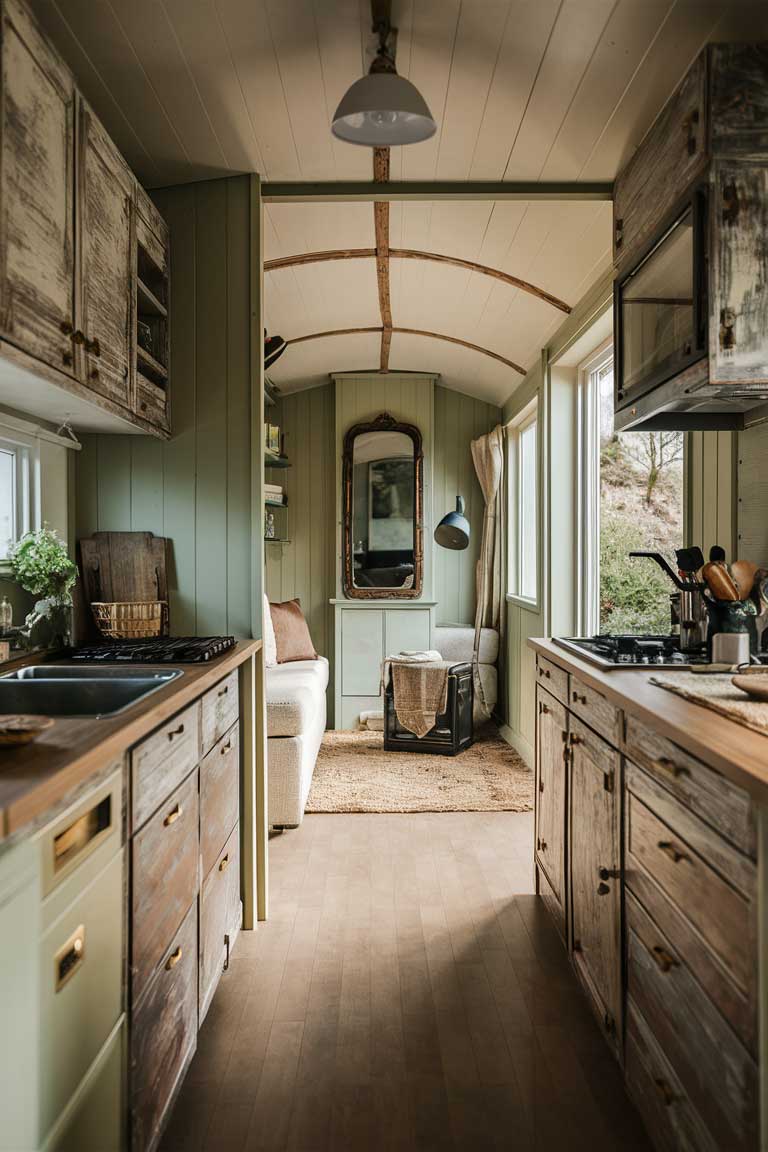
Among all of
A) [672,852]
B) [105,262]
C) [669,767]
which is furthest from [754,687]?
[105,262]

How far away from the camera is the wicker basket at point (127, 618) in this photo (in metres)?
2.81

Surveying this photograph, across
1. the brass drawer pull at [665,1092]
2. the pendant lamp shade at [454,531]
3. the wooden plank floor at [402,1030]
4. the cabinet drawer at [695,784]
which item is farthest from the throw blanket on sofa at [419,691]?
the brass drawer pull at [665,1092]

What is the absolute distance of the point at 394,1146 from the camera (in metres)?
1.79

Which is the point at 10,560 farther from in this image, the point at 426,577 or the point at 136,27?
the point at 426,577

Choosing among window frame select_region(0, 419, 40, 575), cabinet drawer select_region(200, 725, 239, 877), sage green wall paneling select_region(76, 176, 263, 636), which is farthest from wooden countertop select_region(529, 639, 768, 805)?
window frame select_region(0, 419, 40, 575)

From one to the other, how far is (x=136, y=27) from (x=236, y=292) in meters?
0.98

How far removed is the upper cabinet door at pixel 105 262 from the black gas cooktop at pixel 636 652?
160cm

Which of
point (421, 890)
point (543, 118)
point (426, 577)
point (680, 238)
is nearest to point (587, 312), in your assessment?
point (543, 118)

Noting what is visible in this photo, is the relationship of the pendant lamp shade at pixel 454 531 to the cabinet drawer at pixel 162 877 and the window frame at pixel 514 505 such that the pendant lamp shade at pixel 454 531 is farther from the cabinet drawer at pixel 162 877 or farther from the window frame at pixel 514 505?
the cabinet drawer at pixel 162 877

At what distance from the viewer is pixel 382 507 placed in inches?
248

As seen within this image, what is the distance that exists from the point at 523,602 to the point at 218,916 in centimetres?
326

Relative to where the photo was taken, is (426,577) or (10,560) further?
(426,577)

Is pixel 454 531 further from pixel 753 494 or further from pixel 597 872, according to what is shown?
pixel 597 872

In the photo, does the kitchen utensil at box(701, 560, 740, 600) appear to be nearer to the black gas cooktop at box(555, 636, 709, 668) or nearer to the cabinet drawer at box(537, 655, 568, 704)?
the black gas cooktop at box(555, 636, 709, 668)
